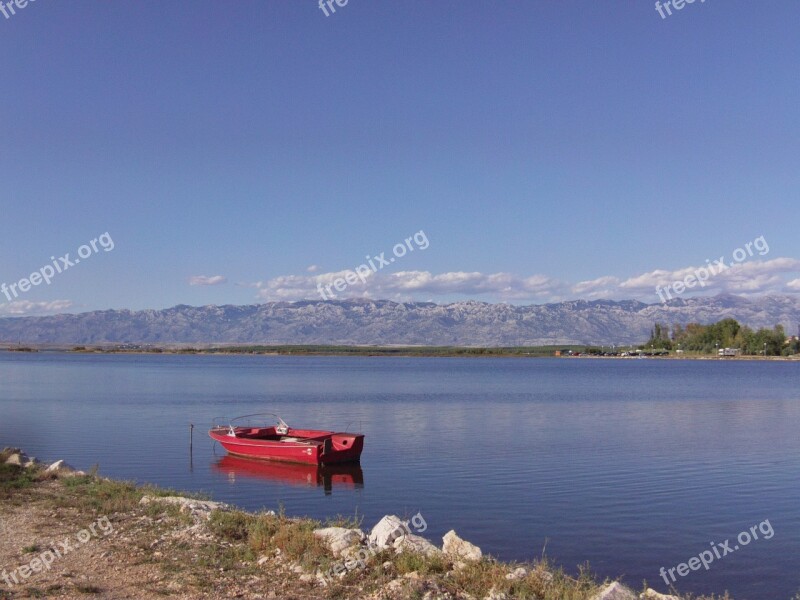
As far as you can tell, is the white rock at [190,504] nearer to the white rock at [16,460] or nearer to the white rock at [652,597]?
the white rock at [16,460]

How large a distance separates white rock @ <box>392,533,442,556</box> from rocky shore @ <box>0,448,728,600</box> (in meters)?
0.02

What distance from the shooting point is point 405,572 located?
11.8 meters

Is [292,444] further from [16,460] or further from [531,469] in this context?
[16,460]

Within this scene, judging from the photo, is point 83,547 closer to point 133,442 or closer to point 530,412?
point 133,442

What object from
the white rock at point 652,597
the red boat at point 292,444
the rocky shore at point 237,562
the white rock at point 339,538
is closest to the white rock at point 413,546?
the rocky shore at point 237,562

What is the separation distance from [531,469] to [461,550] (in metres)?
15.5

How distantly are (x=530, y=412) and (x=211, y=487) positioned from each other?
29.1 meters

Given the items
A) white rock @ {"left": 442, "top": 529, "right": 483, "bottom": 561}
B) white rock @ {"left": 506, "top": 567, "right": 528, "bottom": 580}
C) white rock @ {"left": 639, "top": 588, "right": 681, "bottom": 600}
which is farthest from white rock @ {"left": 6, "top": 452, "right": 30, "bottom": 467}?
white rock @ {"left": 639, "top": 588, "right": 681, "bottom": 600}

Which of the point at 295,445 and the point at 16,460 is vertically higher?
the point at 16,460

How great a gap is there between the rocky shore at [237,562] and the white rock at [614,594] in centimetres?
2

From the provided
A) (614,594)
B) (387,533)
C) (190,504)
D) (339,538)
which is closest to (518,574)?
(614,594)

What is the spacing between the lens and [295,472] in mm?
29266

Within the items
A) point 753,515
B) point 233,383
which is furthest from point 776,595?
point 233,383

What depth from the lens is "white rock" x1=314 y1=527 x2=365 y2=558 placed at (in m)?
12.9
